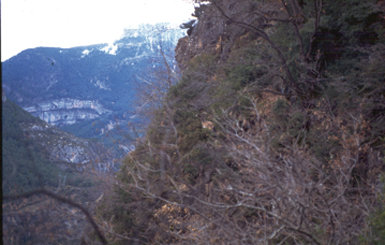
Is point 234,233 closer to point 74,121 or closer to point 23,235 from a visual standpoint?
point 23,235

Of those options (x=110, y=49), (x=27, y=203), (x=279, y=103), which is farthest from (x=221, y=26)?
(x=27, y=203)

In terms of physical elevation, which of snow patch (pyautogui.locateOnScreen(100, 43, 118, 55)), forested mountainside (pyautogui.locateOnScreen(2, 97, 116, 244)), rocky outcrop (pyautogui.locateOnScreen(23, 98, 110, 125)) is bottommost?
rocky outcrop (pyautogui.locateOnScreen(23, 98, 110, 125))

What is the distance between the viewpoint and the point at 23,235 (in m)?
1.96

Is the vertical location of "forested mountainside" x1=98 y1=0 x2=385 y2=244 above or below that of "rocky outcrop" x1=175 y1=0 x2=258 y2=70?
below

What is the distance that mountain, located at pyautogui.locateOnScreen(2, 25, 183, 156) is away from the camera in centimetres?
919

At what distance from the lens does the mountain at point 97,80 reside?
9188 mm

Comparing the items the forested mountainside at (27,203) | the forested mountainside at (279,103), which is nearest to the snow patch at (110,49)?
the forested mountainside at (279,103)

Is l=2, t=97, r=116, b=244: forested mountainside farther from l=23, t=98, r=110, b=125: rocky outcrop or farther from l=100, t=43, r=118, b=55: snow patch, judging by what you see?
l=100, t=43, r=118, b=55: snow patch

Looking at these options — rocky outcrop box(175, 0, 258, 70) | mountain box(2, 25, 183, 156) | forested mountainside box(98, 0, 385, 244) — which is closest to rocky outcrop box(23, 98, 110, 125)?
mountain box(2, 25, 183, 156)

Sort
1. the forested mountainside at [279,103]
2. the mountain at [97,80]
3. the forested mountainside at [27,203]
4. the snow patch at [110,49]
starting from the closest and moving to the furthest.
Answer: the forested mountainside at [27,203] → the forested mountainside at [279,103] → the mountain at [97,80] → the snow patch at [110,49]

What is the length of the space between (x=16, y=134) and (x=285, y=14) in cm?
966

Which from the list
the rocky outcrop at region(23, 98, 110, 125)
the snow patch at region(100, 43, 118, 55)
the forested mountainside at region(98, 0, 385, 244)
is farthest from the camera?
the snow patch at region(100, 43, 118, 55)

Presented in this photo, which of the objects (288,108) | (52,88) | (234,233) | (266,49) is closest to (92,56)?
(52,88)

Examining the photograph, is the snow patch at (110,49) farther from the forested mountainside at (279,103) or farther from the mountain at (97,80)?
the forested mountainside at (279,103)
